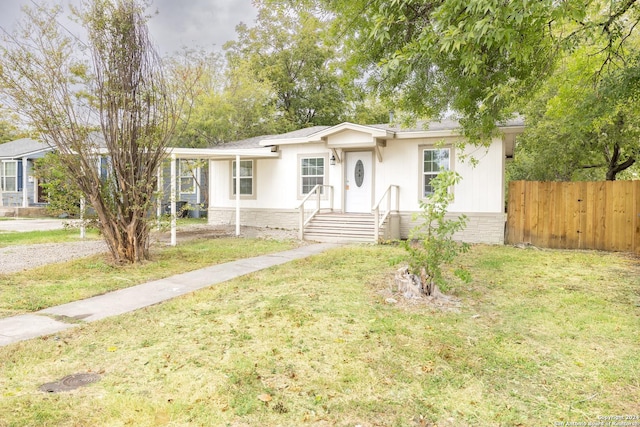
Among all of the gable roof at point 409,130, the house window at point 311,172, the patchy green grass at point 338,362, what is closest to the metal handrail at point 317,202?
the house window at point 311,172

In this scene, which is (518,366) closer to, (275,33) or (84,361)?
(84,361)

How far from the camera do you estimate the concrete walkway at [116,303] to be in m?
4.48

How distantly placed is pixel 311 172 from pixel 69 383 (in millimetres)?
11400

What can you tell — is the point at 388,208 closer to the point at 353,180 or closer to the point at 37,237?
the point at 353,180

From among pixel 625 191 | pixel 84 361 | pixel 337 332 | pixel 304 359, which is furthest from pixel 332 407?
pixel 625 191

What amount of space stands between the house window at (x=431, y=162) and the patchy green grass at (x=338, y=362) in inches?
258

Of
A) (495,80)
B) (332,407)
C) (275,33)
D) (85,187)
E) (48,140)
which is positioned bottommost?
(332,407)

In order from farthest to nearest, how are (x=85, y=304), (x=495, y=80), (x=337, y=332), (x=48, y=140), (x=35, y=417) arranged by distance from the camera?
1. (x=48, y=140)
2. (x=495, y=80)
3. (x=85, y=304)
4. (x=337, y=332)
5. (x=35, y=417)

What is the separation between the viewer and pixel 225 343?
409 centimetres

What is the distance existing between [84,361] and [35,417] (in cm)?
94

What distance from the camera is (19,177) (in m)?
23.2

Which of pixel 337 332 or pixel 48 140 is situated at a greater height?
pixel 48 140

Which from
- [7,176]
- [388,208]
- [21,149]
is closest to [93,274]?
[388,208]

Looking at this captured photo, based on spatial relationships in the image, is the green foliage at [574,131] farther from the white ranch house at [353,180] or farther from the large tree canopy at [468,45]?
the large tree canopy at [468,45]
